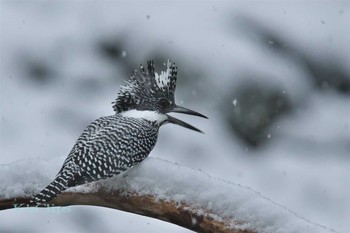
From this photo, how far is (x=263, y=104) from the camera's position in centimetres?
561

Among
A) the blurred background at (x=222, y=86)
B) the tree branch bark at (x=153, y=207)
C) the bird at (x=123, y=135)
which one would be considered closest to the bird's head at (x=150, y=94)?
the bird at (x=123, y=135)

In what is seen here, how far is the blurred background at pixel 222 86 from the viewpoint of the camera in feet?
18.9

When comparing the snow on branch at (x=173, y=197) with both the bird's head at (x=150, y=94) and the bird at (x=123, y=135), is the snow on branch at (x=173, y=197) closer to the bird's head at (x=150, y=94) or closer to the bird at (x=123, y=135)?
the bird at (x=123, y=135)

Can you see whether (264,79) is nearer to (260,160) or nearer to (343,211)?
(260,160)

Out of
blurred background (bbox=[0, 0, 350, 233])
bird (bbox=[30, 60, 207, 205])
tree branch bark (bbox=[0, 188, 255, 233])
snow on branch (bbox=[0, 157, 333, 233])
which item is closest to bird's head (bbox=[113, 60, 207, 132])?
bird (bbox=[30, 60, 207, 205])

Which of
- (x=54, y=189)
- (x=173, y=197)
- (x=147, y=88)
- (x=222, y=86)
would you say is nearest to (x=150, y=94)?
(x=147, y=88)

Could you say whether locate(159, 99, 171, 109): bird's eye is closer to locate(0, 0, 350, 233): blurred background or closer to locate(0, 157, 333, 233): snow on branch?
locate(0, 157, 333, 233): snow on branch

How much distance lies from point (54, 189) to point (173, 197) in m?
0.42

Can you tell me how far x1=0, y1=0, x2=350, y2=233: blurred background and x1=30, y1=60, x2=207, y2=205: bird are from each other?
171 centimetres

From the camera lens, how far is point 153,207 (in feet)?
9.38

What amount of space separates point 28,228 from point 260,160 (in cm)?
166

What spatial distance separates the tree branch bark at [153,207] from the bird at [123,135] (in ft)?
0.21

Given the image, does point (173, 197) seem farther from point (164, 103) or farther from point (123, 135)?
point (164, 103)

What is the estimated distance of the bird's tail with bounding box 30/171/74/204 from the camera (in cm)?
291
